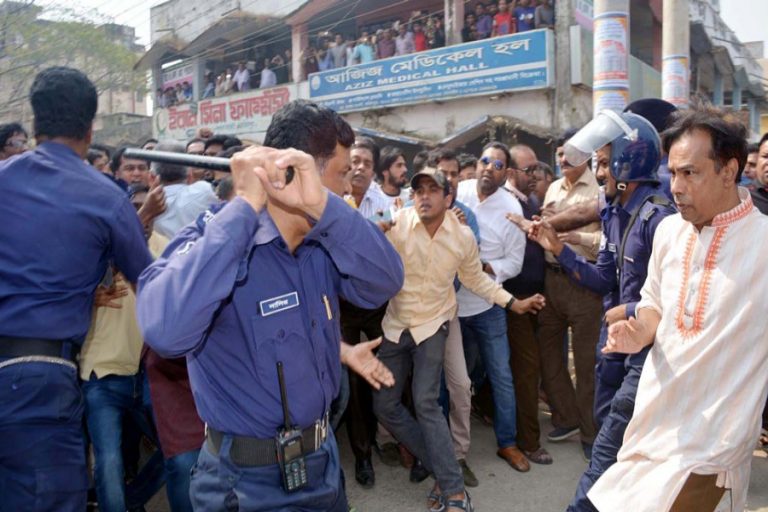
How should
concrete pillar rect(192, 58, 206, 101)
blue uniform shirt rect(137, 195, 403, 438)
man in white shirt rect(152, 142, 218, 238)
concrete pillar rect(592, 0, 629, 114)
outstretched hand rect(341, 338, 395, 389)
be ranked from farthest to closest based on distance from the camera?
concrete pillar rect(192, 58, 206, 101)
concrete pillar rect(592, 0, 629, 114)
man in white shirt rect(152, 142, 218, 238)
outstretched hand rect(341, 338, 395, 389)
blue uniform shirt rect(137, 195, 403, 438)

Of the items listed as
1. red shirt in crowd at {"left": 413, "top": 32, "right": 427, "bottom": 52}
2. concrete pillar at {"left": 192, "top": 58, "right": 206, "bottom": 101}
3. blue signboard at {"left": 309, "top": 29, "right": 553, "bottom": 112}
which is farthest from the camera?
concrete pillar at {"left": 192, "top": 58, "right": 206, "bottom": 101}

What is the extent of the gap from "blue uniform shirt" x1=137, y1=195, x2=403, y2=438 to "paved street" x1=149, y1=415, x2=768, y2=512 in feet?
7.63

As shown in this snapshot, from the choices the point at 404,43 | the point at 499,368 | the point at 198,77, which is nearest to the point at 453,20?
the point at 404,43

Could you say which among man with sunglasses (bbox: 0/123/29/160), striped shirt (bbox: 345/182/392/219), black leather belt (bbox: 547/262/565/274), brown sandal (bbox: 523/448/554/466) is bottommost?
brown sandal (bbox: 523/448/554/466)

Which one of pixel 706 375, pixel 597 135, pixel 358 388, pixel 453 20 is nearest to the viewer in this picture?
pixel 706 375

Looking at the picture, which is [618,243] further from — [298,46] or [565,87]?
[298,46]

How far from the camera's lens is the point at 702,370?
2.30 m

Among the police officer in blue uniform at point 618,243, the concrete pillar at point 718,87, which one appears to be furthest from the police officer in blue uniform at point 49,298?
the concrete pillar at point 718,87

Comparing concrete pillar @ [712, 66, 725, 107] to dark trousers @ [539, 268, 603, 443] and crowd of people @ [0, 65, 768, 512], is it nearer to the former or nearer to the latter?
crowd of people @ [0, 65, 768, 512]

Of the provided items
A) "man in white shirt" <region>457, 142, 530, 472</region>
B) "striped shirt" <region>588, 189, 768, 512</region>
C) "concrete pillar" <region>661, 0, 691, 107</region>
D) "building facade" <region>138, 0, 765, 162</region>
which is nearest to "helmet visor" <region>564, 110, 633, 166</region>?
"striped shirt" <region>588, 189, 768, 512</region>

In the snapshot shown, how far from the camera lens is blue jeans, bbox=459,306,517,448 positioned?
14.1 ft

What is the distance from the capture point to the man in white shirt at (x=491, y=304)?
4.32 m

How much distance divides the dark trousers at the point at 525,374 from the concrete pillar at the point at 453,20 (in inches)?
436

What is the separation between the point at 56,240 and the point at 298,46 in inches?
672
